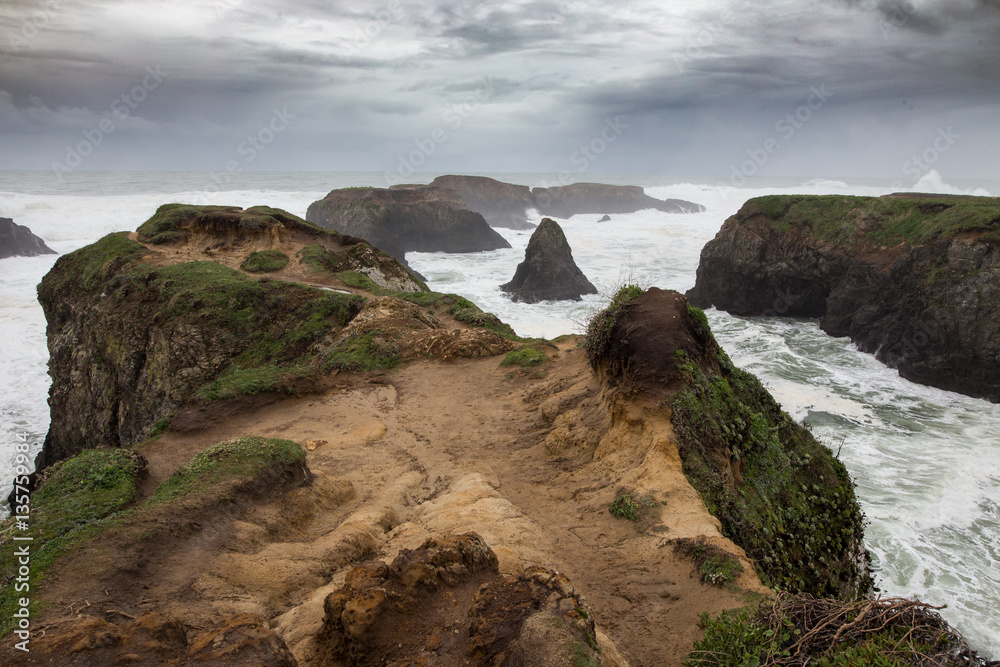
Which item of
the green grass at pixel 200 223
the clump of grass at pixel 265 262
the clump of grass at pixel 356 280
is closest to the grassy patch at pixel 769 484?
the clump of grass at pixel 356 280

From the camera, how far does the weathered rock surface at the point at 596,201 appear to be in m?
82.0

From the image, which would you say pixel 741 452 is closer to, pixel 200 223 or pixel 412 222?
pixel 200 223

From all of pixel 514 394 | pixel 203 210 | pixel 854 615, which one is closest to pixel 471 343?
pixel 514 394

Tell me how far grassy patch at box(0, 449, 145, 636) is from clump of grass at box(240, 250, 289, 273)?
38.3 ft

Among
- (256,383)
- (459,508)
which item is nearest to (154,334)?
(256,383)

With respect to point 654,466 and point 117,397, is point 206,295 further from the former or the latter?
point 654,466

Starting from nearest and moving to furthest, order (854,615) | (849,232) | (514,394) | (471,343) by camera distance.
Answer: (854,615), (514,394), (471,343), (849,232)

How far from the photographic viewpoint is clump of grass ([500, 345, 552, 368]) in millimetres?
12031

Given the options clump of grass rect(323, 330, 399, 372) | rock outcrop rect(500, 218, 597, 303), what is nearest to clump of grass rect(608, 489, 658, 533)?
clump of grass rect(323, 330, 399, 372)

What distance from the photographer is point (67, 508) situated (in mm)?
5879

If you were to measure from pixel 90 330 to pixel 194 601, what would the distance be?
14.1m

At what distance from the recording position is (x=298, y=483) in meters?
7.23

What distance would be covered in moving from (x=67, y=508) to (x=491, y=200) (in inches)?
2875

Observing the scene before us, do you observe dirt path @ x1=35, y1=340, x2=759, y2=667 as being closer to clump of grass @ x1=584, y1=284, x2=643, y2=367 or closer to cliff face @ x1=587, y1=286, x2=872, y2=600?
cliff face @ x1=587, y1=286, x2=872, y2=600
